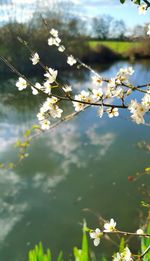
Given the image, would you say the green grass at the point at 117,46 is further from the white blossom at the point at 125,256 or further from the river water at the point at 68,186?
the white blossom at the point at 125,256

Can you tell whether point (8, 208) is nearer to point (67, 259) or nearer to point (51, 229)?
point (51, 229)

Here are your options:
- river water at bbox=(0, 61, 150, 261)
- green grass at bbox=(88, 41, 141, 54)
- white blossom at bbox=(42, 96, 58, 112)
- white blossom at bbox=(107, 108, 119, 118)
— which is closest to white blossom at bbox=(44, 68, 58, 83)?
white blossom at bbox=(42, 96, 58, 112)

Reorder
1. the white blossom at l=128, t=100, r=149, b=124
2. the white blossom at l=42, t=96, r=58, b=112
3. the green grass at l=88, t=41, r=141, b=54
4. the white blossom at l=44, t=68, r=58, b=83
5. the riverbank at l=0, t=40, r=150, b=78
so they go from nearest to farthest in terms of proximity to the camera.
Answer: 1. the white blossom at l=128, t=100, r=149, b=124
2. the white blossom at l=42, t=96, r=58, b=112
3. the white blossom at l=44, t=68, r=58, b=83
4. the riverbank at l=0, t=40, r=150, b=78
5. the green grass at l=88, t=41, r=141, b=54

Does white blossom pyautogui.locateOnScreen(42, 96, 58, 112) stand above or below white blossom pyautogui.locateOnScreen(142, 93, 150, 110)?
above

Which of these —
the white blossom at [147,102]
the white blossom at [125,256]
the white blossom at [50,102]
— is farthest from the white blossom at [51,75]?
the white blossom at [125,256]

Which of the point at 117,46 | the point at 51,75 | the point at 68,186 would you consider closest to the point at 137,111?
the point at 51,75

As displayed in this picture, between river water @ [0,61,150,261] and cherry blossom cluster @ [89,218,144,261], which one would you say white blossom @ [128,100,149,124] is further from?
river water @ [0,61,150,261]

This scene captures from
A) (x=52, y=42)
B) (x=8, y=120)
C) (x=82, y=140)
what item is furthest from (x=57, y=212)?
(x=8, y=120)

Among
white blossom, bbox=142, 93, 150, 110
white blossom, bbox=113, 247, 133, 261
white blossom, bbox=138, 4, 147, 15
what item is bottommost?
white blossom, bbox=113, 247, 133, 261

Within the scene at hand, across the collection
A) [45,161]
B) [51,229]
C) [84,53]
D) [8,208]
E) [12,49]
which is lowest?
→ [51,229]

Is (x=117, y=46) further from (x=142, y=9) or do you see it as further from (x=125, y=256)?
(x=125, y=256)
